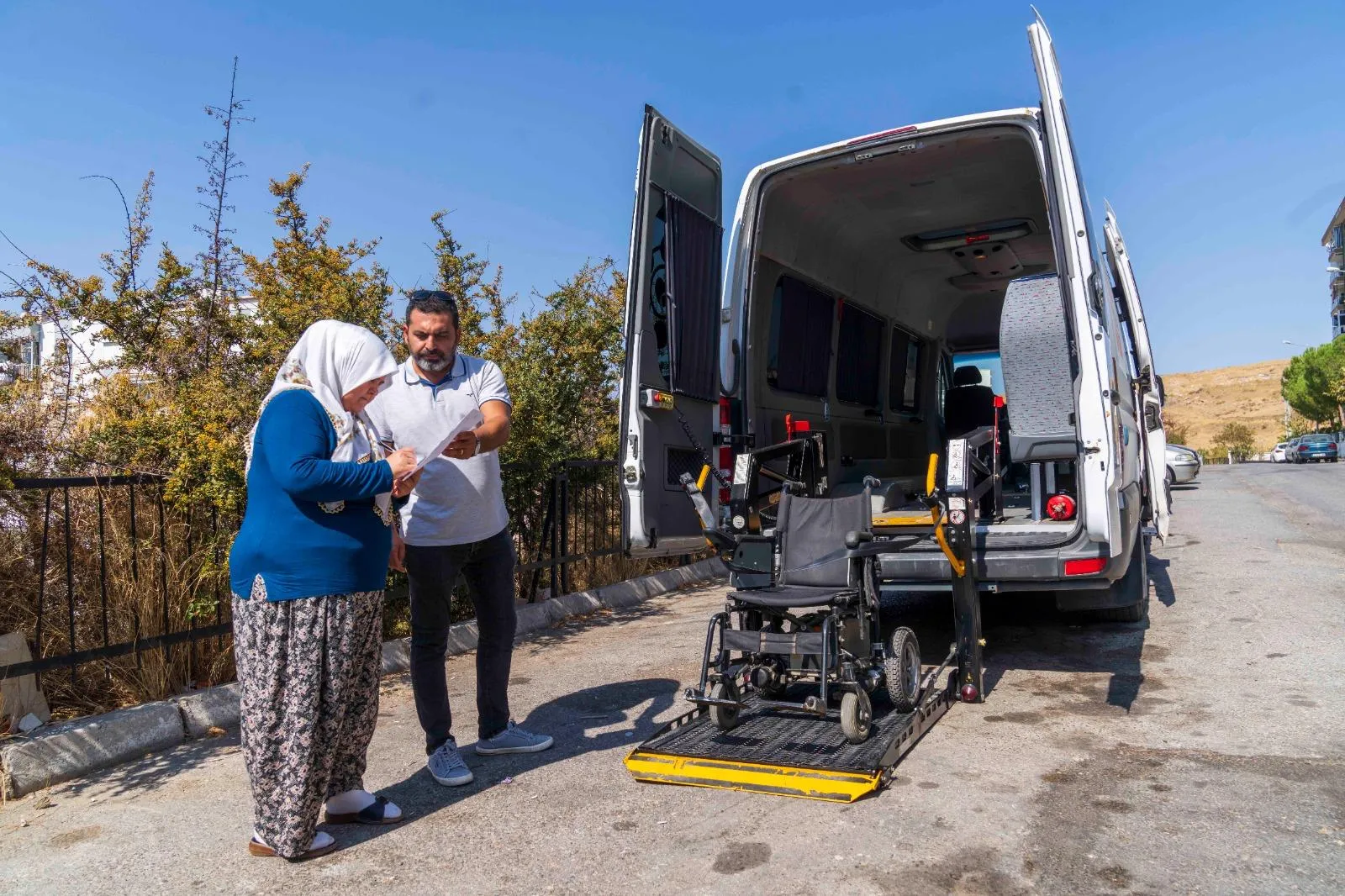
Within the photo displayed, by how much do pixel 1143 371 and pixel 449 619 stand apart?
231 inches

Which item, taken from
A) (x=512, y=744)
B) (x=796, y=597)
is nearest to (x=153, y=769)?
(x=512, y=744)

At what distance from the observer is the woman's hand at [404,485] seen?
3.37 m

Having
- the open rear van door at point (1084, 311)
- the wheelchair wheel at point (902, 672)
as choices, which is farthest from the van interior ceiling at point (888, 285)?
the wheelchair wheel at point (902, 672)

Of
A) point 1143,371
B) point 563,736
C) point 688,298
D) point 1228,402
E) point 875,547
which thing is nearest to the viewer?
point 875,547

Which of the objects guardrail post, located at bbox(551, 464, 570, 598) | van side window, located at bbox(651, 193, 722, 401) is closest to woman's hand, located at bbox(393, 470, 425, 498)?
van side window, located at bbox(651, 193, 722, 401)

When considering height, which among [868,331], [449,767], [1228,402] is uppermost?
[1228,402]

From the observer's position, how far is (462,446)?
12.4 feet

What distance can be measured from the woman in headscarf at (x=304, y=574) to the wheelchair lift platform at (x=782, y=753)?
4.15 feet

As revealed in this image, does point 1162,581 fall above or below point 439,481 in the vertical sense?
below

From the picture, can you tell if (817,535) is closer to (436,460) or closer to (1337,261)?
(436,460)

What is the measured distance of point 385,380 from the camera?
335 cm

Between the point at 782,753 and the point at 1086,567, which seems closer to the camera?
the point at 782,753

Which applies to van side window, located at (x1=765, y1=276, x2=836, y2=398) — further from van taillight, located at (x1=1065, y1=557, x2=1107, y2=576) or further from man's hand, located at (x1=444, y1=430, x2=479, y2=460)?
man's hand, located at (x1=444, y1=430, x2=479, y2=460)

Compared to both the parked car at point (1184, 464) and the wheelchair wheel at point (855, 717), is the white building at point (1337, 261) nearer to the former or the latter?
the parked car at point (1184, 464)
